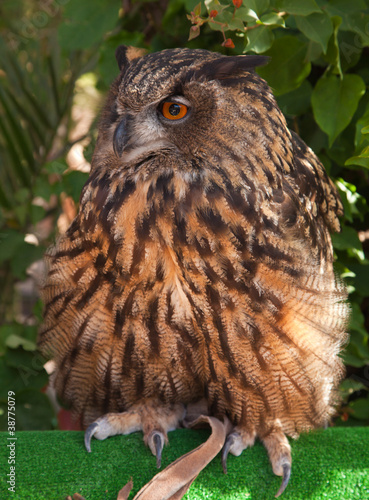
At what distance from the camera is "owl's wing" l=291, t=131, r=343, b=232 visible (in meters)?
1.32

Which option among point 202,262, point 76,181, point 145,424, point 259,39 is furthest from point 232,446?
point 259,39

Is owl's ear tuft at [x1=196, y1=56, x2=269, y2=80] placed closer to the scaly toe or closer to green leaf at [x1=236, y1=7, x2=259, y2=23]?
green leaf at [x1=236, y1=7, x2=259, y2=23]

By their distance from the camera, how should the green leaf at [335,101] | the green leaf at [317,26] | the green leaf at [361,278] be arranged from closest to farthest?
the green leaf at [317,26] < the green leaf at [335,101] < the green leaf at [361,278]

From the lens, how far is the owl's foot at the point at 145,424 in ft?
4.43

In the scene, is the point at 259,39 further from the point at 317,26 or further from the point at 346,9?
the point at 346,9

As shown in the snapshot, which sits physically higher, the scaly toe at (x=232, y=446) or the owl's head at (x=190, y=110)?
the owl's head at (x=190, y=110)

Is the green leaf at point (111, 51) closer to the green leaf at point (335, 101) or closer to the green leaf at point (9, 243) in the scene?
the green leaf at point (335, 101)

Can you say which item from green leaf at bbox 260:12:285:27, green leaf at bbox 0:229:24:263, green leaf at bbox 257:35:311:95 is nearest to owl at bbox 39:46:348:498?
green leaf at bbox 260:12:285:27

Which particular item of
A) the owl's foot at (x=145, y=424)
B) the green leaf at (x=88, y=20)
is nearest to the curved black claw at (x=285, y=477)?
the owl's foot at (x=145, y=424)

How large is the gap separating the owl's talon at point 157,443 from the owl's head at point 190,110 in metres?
0.70

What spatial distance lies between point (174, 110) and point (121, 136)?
0.14 metres

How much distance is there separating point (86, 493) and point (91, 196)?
0.69 metres

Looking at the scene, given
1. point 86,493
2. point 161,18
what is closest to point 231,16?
point 161,18

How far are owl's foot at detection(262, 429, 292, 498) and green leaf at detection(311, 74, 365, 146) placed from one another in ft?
2.62
